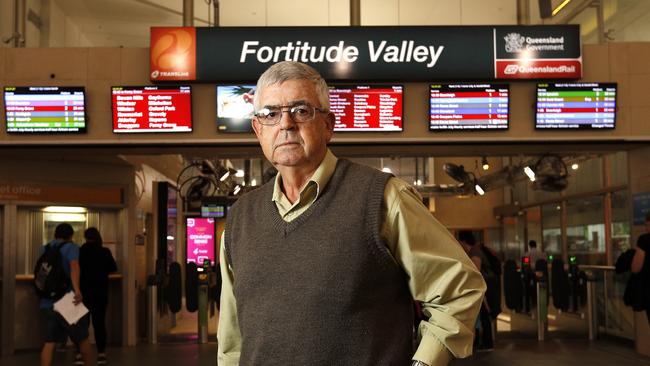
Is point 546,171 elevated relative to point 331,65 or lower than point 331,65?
lower

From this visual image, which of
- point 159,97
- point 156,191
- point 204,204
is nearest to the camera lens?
point 159,97

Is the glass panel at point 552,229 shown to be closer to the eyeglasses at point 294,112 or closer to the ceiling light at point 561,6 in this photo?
the ceiling light at point 561,6

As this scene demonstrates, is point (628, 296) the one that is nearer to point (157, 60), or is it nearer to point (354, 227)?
point (157, 60)

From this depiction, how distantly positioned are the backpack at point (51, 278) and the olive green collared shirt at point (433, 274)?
5.55 metres

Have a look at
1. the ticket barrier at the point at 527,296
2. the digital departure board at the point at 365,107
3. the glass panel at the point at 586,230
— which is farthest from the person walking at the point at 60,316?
the glass panel at the point at 586,230

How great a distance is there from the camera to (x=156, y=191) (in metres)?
10.5

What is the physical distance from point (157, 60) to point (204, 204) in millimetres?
7416

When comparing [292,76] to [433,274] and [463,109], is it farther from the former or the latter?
[463,109]

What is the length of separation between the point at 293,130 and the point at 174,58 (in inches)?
219

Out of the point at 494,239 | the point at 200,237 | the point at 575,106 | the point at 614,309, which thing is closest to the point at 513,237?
the point at 494,239

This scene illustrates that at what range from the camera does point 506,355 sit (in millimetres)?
7938

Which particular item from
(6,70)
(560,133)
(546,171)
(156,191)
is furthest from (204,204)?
(560,133)

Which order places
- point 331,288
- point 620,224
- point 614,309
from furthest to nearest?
point 620,224
point 614,309
point 331,288

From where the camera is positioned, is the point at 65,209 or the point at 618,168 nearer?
the point at 65,209
